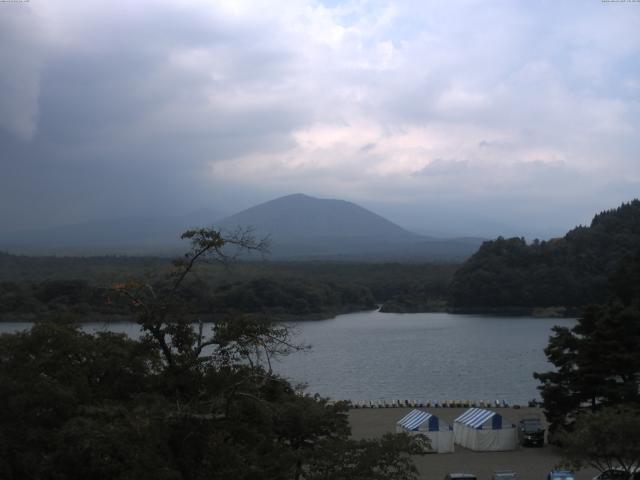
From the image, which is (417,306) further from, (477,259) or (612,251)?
(612,251)

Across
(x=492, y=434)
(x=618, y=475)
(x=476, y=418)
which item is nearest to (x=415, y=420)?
(x=476, y=418)

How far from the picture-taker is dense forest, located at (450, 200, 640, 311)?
1957 inches

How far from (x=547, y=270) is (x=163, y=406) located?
48.7 meters

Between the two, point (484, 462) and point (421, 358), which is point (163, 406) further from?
point (421, 358)

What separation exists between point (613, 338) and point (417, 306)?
4172cm

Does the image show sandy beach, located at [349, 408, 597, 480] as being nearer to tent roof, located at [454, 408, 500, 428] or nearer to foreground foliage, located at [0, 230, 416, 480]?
tent roof, located at [454, 408, 500, 428]

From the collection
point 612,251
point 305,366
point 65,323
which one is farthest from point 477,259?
point 65,323

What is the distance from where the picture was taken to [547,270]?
50.9 metres

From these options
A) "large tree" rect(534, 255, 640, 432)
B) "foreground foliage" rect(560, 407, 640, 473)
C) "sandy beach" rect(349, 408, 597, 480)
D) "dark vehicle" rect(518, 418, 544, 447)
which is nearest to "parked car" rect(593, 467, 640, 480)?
"foreground foliage" rect(560, 407, 640, 473)

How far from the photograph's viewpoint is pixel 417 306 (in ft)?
181

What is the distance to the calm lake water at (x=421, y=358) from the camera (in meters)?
23.5

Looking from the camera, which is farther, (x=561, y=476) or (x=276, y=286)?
(x=276, y=286)

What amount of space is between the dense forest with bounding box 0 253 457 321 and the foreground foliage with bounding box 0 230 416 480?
2205 centimetres

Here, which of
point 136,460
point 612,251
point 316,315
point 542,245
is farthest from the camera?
point 542,245
